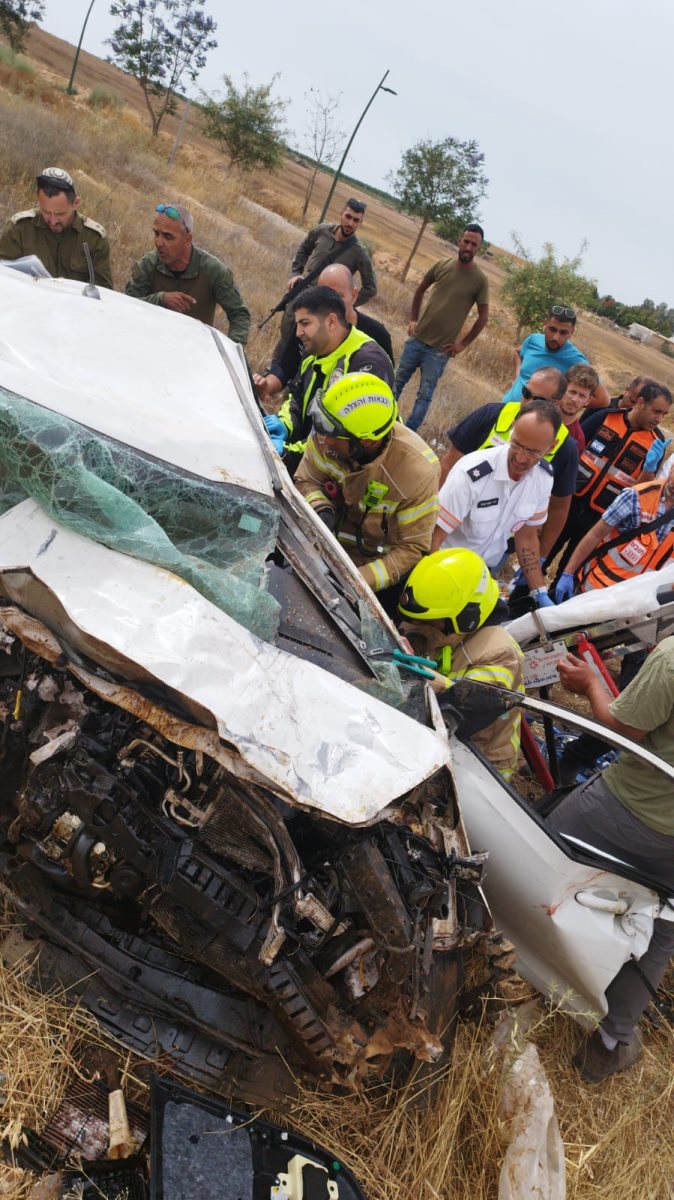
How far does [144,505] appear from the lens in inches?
96.2

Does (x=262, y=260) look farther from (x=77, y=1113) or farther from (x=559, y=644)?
(x=77, y=1113)

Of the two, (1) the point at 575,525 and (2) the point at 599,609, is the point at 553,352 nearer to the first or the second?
(1) the point at 575,525

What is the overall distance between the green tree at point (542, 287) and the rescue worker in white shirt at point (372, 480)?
2126cm

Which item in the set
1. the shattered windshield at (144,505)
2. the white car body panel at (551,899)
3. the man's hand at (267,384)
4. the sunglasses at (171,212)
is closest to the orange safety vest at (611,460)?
the man's hand at (267,384)

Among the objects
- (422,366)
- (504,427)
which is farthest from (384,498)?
(422,366)

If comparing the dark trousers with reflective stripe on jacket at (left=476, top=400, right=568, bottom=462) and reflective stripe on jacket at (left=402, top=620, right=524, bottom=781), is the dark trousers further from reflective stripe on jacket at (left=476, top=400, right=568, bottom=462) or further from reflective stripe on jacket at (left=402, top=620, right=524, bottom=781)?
reflective stripe on jacket at (left=402, top=620, right=524, bottom=781)

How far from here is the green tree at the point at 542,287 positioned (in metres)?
22.9

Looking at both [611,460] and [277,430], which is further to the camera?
[611,460]

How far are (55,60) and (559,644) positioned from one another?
1669 inches

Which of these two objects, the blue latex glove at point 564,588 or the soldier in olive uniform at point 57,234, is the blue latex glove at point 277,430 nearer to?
the soldier in olive uniform at point 57,234

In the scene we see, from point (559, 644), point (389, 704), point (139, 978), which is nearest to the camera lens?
point (139, 978)

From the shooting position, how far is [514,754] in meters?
3.17

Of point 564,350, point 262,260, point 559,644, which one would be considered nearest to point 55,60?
point 262,260

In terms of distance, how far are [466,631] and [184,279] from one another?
3512 mm
